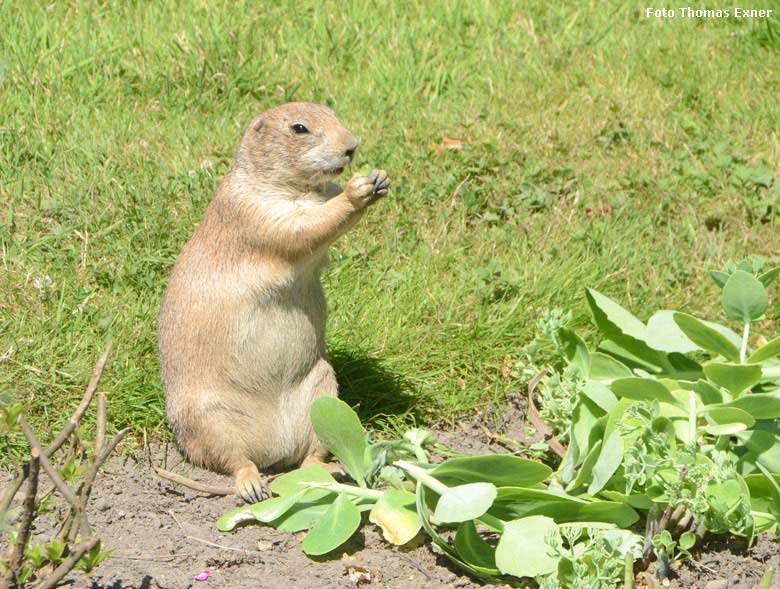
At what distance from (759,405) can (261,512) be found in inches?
67.2

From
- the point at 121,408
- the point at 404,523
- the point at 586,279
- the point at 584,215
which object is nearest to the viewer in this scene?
the point at 404,523

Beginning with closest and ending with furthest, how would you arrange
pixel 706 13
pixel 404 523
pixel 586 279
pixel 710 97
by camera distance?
pixel 404 523
pixel 586 279
pixel 710 97
pixel 706 13

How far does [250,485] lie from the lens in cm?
412

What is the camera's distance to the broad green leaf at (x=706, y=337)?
394 cm

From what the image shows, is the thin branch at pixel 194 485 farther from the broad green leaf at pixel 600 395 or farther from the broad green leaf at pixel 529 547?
the broad green leaf at pixel 600 395

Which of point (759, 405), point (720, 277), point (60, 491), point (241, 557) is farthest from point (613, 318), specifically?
point (60, 491)

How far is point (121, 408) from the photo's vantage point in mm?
4492

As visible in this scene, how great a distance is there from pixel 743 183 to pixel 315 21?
9.08 ft

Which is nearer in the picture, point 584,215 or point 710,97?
point 584,215

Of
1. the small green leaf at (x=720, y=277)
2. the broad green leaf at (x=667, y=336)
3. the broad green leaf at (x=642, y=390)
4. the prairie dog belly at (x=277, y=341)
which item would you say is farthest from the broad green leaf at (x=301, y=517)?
the small green leaf at (x=720, y=277)

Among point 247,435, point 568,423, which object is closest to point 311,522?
point 247,435

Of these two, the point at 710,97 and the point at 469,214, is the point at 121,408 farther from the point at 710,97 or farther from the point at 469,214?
the point at 710,97

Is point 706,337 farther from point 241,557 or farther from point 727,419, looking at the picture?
point 241,557

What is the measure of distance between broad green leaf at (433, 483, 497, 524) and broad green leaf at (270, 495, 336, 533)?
1.57 feet
